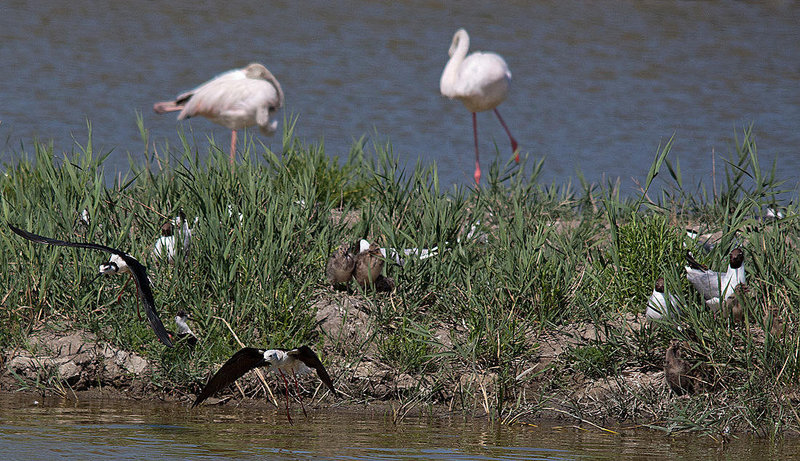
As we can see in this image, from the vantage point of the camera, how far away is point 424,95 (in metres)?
14.5

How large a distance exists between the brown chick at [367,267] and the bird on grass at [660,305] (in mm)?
1252

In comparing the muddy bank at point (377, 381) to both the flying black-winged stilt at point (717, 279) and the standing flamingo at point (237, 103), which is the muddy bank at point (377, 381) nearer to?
the flying black-winged stilt at point (717, 279)

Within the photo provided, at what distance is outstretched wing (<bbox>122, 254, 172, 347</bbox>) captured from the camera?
4616 mm

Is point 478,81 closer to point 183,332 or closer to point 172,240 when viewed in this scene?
point 172,240

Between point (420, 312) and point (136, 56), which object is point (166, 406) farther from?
point (136, 56)

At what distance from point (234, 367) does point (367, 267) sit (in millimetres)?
1119

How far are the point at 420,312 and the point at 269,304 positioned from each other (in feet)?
2.39

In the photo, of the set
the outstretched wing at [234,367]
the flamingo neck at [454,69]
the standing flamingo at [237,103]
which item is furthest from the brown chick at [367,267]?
the flamingo neck at [454,69]

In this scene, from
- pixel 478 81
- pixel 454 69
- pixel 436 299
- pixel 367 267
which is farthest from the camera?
pixel 454 69

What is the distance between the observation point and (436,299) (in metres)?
Answer: 5.63

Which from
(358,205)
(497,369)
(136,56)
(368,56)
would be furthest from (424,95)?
(497,369)

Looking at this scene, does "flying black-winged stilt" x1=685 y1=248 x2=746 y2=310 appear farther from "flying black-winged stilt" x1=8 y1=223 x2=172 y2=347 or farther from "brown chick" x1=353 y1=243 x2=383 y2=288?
"flying black-winged stilt" x1=8 y1=223 x2=172 y2=347

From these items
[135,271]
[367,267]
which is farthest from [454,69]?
[135,271]

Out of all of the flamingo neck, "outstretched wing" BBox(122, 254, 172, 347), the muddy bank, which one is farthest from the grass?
the flamingo neck
